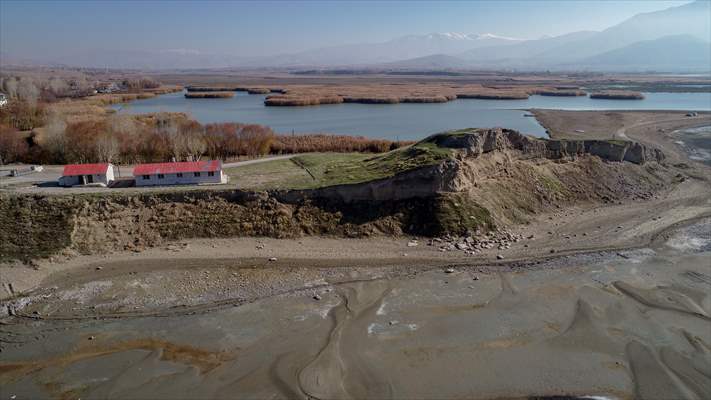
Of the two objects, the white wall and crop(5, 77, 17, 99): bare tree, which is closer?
the white wall

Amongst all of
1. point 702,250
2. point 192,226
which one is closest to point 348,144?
point 192,226

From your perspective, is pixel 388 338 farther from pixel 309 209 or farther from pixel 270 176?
pixel 270 176

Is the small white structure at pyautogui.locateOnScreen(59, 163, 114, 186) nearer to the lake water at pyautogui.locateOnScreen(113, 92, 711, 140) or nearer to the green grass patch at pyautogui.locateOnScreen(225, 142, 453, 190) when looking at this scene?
the green grass patch at pyautogui.locateOnScreen(225, 142, 453, 190)

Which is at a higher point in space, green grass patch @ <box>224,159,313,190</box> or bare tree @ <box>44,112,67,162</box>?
bare tree @ <box>44,112,67,162</box>

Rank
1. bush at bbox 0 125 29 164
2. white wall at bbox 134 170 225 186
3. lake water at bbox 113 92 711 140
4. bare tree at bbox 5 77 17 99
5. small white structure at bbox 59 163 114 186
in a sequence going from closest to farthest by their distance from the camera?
small white structure at bbox 59 163 114 186, white wall at bbox 134 170 225 186, bush at bbox 0 125 29 164, lake water at bbox 113 92 711 140, bare tree at bbox 5 77 17 99

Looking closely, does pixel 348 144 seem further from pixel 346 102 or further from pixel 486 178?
pixel 346 102

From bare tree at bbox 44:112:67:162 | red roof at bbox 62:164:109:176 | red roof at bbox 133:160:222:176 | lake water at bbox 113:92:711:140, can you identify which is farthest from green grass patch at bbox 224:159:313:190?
lake water at bbox 113:92:711:140

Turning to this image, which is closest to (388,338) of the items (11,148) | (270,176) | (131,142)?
(270,176)

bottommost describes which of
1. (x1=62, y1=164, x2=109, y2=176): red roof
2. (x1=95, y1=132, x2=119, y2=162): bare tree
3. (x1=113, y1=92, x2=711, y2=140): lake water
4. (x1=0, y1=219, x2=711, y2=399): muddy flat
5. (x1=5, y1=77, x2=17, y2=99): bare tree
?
(x1=0, y1=219, x2=711, y2=399): muddy flat
